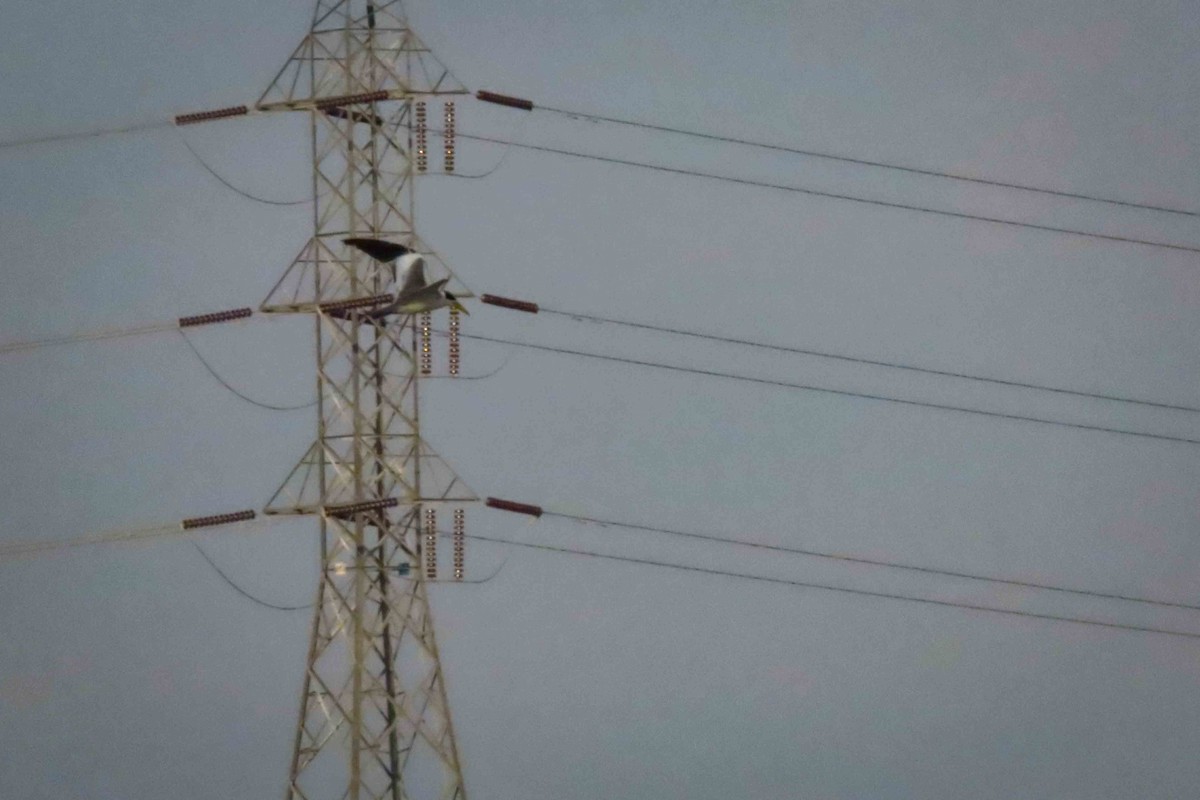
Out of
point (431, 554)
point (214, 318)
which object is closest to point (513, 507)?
point (431, 554)

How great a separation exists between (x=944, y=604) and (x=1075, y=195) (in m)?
10.6

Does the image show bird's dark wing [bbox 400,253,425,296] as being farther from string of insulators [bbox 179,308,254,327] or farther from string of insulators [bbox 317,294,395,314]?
string of insulators [bbox 179,308,254,327]

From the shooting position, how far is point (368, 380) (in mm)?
41531

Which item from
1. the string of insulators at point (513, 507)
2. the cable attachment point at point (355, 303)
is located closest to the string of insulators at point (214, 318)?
the cable attachment point at point (355, 303)

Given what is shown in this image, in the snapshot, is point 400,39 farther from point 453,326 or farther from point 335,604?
point 335,604

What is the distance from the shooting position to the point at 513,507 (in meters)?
42.6

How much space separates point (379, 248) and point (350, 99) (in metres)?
3.35

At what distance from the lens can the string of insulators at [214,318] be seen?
4138cm

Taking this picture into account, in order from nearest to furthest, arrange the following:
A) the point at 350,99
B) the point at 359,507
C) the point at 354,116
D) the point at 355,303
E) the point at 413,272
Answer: the point at 413,272 < the point at 359,507 < the point at 355,303 < the point at 350,99 < the point at 354,116

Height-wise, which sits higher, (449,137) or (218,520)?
(449,137)

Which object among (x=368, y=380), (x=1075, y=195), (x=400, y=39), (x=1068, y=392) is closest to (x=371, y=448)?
(x=368, y=380)

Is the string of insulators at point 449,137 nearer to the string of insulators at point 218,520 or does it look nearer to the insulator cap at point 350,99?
the insulator cap at point 350,99

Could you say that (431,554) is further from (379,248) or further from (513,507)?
(379,248)

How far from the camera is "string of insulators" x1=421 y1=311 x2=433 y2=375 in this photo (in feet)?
147
